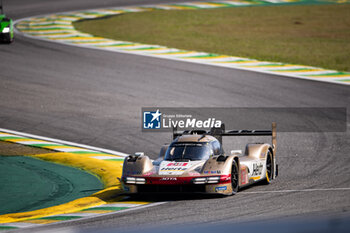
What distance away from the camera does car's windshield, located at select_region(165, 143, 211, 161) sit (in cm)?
1393

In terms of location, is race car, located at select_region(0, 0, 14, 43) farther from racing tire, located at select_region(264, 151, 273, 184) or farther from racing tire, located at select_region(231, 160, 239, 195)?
racing tire, located at select_region(231, 160, 239, 195)

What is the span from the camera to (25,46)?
30.3 meters

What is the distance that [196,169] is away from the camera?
1328 centimetres

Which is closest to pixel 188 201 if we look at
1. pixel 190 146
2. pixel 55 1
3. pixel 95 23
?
pixel 190 146

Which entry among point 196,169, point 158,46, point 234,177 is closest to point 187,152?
point 196,169

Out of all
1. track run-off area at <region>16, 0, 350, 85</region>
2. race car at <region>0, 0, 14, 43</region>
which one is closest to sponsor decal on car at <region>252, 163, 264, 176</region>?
track run-off area at <region>16, 0, 350, 85</region>

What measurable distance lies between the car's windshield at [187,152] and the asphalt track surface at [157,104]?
1032mm

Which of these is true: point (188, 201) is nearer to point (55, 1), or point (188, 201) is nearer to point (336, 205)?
point (336, 205)

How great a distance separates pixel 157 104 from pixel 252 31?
549 inches

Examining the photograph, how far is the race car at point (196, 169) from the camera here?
12.9m

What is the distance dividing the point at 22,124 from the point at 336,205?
12425mm

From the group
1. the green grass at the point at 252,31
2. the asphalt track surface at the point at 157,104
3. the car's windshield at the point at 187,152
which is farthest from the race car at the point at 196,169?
the green grass at the point at 252,31

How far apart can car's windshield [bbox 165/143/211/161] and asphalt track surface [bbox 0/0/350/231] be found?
1032mm
